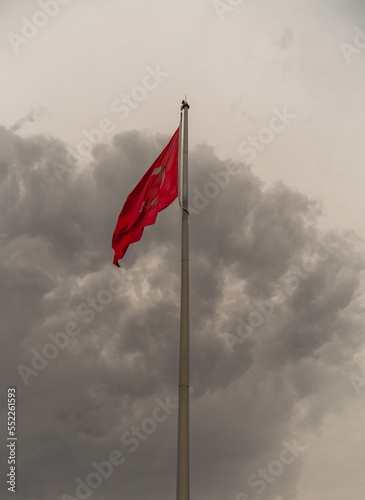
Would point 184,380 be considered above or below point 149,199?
below

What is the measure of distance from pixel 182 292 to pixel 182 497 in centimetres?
542

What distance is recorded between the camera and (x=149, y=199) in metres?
18.8

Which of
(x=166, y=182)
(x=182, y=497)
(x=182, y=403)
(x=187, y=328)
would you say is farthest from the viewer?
(x=166, y=182)

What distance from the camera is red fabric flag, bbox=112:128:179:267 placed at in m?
18.0

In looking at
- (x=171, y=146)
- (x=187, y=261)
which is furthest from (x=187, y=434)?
(x=171, y=146)

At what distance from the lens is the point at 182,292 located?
1535 centimetres

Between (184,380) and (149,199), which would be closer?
(184,380)

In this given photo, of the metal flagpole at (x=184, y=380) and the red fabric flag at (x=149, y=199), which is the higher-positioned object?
the red fabric flag at (x=149, y=199)

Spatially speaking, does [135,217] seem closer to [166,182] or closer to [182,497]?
[166,182]

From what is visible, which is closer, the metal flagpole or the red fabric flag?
the metal flagpole

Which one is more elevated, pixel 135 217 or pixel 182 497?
pixel 135 217

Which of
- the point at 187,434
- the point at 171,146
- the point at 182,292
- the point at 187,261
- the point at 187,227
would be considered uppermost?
the point at 171,146

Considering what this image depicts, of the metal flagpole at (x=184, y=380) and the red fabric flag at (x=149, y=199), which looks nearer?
the metal flagpole at (x=184, y=380)

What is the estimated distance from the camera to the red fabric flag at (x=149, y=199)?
18047 mm
